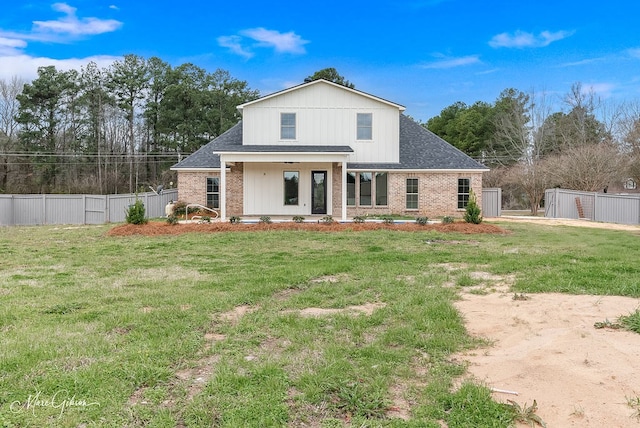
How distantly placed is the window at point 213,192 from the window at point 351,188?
637cm

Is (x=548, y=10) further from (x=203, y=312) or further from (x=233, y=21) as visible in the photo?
(x=203, y=312)

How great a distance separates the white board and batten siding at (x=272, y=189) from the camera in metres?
20.5

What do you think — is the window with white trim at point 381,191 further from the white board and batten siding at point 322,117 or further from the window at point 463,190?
the window at point 463,190

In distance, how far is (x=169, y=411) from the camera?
2877mm

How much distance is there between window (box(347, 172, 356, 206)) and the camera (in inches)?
814

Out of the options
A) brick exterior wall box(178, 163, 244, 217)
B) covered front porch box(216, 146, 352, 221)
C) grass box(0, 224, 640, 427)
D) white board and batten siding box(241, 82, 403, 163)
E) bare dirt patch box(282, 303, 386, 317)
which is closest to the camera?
grass box(0, 224, 640, 427)

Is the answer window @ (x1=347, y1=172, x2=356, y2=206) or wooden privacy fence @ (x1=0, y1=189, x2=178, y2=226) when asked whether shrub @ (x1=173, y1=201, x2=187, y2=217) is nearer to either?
wooden privacy fence @ (x1=0, y1=189, x2=178, y2=226)

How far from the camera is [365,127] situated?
20.8m

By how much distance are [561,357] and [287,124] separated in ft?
59.2

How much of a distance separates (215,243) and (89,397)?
29.9 ft

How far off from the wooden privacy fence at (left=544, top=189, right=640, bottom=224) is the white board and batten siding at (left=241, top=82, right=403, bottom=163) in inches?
417

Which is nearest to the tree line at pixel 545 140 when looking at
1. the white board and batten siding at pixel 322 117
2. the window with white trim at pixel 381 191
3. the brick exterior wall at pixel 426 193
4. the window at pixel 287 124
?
the brick exterior wall at pixel 426 193

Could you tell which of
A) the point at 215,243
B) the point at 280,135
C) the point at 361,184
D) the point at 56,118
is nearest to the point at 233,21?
Result: the point at 280,135

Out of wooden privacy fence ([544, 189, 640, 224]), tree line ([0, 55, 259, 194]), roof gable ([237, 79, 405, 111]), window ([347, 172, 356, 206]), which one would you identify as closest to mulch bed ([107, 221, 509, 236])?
window ([347, 172, 356, 206])
